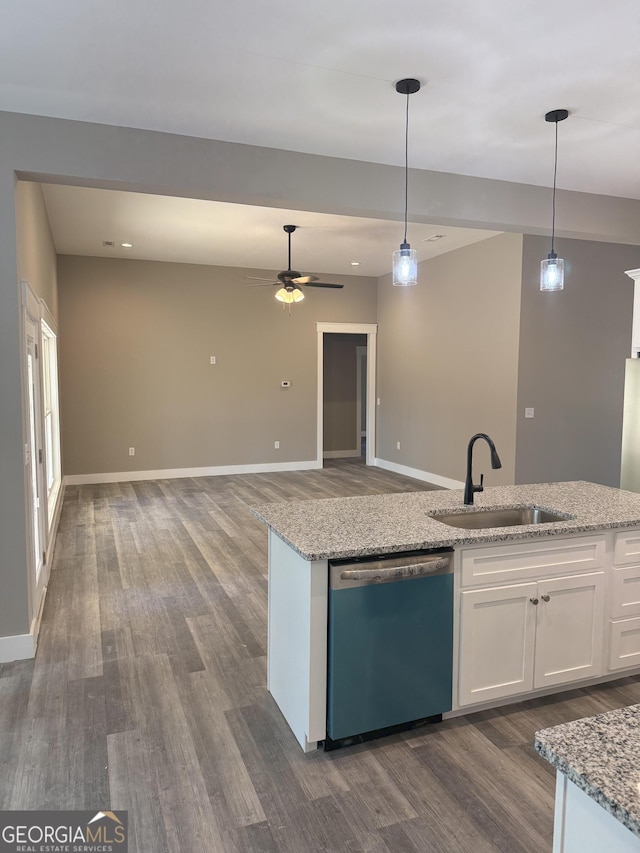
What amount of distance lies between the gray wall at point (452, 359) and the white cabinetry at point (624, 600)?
3.59 m

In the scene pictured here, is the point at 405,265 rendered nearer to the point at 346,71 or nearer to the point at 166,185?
the point at 346,71

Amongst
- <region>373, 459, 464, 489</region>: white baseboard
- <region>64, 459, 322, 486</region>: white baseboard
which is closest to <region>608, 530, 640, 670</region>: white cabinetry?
<region>373, 459, 464, 489</region>: white baseboard

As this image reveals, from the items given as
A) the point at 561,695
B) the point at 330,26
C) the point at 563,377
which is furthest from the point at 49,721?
the point at 563,377

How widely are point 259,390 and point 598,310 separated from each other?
4653mm

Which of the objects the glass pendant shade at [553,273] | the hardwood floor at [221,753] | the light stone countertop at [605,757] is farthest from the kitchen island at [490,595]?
the glass pendant shade at [553,273]

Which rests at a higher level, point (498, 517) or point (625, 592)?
point (498, 517)

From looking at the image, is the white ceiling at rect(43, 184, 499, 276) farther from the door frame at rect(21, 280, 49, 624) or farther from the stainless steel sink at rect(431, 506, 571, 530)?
the stainless steel sink at rect(431, 506, 571, 530)

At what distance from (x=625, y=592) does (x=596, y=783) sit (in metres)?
2.01

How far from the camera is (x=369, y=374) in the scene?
930cm

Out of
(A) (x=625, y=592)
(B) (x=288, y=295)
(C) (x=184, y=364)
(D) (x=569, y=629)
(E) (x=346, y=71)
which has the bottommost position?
(D) (x=569, y=629)

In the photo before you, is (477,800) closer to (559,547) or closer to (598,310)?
(559,547)

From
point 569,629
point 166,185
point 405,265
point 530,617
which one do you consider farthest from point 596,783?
point 166,185

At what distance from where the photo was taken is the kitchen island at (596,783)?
0.90 m

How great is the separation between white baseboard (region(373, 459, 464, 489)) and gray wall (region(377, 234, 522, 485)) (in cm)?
7
